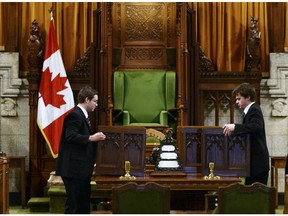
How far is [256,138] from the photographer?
6363 mm

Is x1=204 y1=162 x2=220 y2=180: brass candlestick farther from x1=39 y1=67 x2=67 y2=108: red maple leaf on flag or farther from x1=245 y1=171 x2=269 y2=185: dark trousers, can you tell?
x1=39 y1=67 x2=67 y2=108: red maple leaf on flag

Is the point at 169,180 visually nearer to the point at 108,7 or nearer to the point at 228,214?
the point at 228,214

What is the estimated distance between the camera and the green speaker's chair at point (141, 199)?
4.83 meters

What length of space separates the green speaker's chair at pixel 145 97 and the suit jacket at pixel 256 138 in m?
3.45

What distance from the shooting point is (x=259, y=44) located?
10125 millimetres

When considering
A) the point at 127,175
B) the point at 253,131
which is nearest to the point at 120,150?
the point at 127,175

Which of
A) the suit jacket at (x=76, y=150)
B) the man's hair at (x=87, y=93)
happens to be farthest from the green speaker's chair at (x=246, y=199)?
the man's hair at (x=87, y=93)

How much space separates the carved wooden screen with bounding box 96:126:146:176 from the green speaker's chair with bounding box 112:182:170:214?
56.8 inches

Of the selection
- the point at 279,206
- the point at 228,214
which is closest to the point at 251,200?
the point at 228,214

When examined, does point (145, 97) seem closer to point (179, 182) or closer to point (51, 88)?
point (51, 88)

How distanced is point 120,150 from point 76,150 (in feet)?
1.25

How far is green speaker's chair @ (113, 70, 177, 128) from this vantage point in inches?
388

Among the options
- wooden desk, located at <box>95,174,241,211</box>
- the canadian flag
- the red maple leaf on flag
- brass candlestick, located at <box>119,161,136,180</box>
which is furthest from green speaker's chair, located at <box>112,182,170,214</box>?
the red maple leaf on flag

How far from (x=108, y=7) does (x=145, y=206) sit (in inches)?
219
